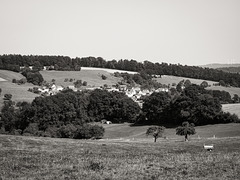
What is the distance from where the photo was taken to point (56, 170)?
70.8 ft

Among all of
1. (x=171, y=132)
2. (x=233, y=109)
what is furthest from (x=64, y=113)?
A: (x=233, y=109)

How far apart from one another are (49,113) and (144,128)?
32.9 metres

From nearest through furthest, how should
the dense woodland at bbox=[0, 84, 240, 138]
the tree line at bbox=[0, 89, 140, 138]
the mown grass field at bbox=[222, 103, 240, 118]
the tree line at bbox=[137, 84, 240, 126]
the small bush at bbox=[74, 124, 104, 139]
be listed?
the small bush at bbox=[74, 124, 104, 139] < the tree line at bbox=[0, 89, 140, 138] < the tree line at bbox=[137, 84, 240, 126] < the dense woodland at bbox=[0, 84, 240, 138] < the mown grass field at bbox=[222, 103, 240, 118]

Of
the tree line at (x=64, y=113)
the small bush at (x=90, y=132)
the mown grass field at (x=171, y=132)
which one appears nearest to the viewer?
the small bush at (x=90, y=132)

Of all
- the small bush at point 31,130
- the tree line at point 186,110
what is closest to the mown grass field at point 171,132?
the tree line at point 186,110

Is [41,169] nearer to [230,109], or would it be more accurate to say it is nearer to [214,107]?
[214,107]

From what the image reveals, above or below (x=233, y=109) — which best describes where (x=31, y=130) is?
below

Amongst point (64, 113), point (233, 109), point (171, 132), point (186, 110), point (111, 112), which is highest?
point (233, 109)

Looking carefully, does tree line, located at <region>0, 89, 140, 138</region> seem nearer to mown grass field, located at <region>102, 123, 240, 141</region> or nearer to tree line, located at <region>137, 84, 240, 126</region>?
tree line, located at <region>137, 84, 240, 126</region>

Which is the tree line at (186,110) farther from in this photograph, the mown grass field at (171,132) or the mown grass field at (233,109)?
the mown grass field at (171,132)

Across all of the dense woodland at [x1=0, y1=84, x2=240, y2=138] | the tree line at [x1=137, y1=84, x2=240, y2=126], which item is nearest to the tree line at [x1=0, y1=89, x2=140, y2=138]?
the dense woodland at [x1=0, y1=84, x2=240, y2=138]

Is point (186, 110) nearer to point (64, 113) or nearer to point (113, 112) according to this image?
point (113, 112)

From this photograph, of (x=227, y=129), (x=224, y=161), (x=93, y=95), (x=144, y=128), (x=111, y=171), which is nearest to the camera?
(x=111, y=171)

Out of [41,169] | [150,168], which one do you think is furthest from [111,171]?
[41,169]
